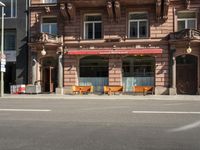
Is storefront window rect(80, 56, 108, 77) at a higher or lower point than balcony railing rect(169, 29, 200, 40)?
lower

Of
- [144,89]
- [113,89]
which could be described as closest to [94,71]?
[113,89]

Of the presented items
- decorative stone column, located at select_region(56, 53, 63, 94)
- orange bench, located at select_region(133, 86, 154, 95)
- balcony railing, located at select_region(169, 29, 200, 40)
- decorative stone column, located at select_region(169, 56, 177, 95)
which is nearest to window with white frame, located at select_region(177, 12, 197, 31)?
balcony railing, located at select_region(169, 29, 200, 40)

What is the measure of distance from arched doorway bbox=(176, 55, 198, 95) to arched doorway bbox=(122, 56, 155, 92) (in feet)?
7.25

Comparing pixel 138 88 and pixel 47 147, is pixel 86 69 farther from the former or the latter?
pixel 47 147

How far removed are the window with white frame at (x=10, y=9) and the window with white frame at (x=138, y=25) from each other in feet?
35.4

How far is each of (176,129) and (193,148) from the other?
251 centimetres

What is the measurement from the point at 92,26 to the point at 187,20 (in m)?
8.21

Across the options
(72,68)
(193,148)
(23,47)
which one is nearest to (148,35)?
(72,68)

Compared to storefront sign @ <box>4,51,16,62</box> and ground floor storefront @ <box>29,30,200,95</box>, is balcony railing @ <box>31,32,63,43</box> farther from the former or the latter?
storefront sign @ <box>4,51,16,62</box>

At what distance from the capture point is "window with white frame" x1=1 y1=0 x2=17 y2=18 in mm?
33469

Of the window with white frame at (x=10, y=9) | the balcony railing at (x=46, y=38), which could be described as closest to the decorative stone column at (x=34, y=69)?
the balcony railing at (x=46, y=38)

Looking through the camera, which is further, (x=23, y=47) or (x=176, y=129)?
(x=23, y=47)

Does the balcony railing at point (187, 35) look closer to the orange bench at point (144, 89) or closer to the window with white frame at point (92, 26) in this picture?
the orange bench at point (144, 89)

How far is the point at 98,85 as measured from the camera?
32.0m
